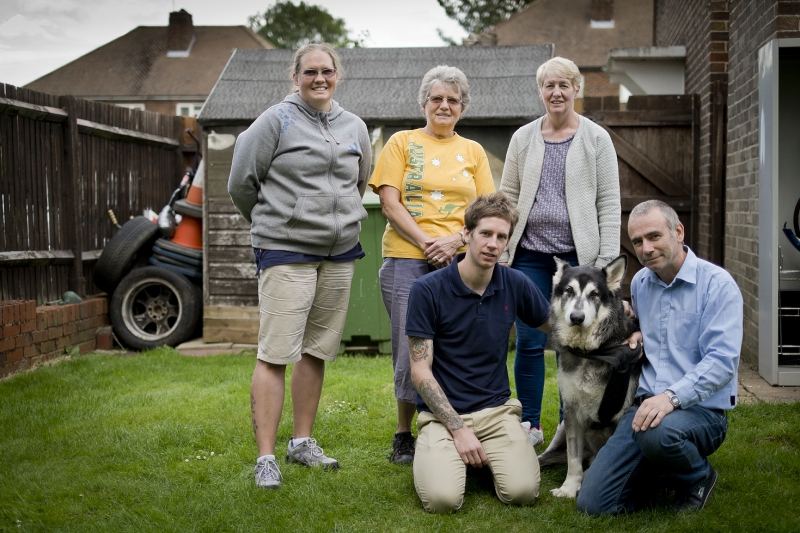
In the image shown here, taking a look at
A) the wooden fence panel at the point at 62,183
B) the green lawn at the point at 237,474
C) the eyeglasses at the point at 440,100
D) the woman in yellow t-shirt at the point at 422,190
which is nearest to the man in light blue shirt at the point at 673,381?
the green lawn at the point at 237,474

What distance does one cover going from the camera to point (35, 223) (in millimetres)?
6688

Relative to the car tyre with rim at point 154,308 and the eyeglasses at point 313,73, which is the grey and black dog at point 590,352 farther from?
the car tyre with rim at point 154,308

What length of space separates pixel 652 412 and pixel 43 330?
519 cm

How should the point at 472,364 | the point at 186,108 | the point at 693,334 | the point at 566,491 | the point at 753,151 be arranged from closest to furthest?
1. the point at 693,334
2. the point at 566,491
3. the point at 472,364
4. the point at 753,151
5. the point at 186,108

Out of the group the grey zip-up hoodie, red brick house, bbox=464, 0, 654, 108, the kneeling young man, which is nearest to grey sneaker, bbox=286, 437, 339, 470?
the kneeling young man

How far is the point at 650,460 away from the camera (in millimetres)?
3105

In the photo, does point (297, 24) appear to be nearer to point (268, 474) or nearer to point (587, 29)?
point (587, 29)

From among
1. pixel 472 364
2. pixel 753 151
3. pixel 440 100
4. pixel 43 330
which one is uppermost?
pixel 440 100

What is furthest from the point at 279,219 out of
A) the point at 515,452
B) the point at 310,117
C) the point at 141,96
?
the point at 141,96

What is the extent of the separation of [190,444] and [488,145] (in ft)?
14.4

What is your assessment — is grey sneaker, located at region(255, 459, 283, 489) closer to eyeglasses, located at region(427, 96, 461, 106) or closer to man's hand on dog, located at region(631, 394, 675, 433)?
man's hand on dog, located at region(631, 394, 675, 433)

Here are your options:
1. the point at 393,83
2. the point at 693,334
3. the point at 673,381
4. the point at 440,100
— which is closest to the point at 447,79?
the point at 440,100

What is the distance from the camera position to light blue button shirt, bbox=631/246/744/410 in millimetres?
3035

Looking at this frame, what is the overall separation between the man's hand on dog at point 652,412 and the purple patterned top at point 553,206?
103 centimetres
